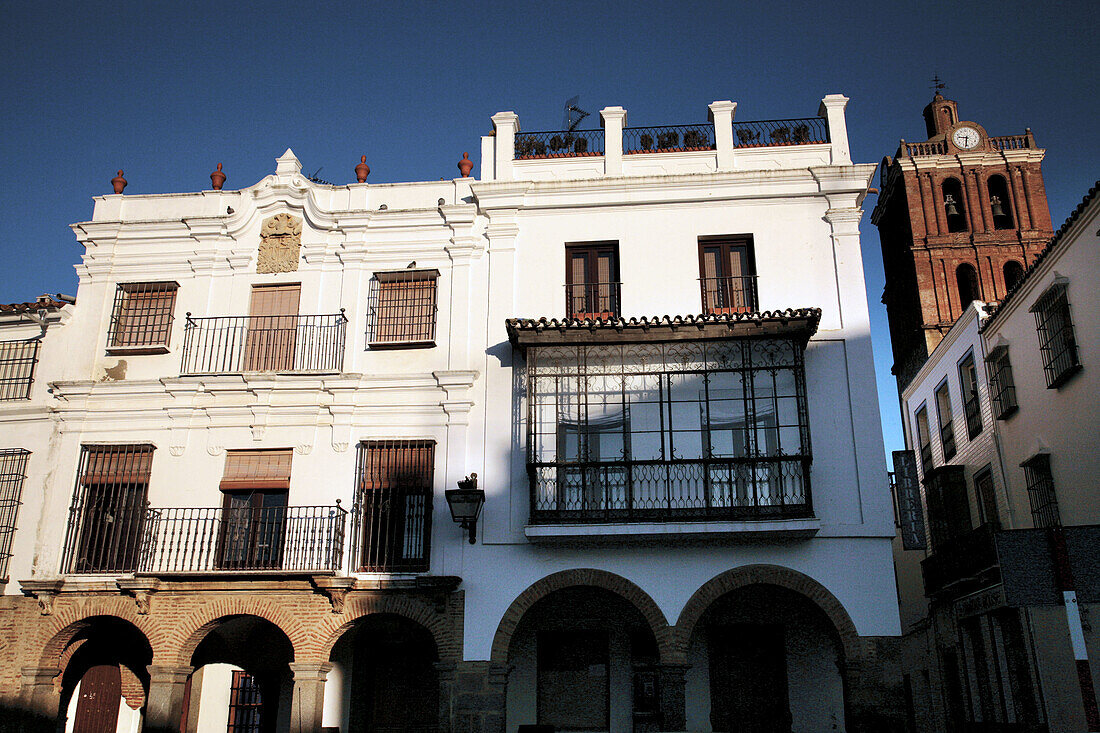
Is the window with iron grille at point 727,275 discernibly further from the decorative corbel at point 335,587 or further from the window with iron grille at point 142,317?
the window with iron grille at point 142,317

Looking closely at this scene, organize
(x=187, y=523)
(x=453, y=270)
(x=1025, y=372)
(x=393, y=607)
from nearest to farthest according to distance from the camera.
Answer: (x=393, y=607) < (x=187, y=523) < (x=453, y=270) < (x=1025, y=372)

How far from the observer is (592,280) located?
15.6m

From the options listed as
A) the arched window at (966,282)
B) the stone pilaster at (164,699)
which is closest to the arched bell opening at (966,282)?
the arched window at (966,282)

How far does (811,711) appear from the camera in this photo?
46.0 ft

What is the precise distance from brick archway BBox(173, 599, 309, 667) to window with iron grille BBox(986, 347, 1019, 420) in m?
13.9

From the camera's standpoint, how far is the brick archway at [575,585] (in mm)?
13383

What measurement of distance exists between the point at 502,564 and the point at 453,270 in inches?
200

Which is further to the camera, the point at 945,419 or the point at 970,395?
the point at 945,419

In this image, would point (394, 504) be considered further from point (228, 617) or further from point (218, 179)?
point (218, 179)

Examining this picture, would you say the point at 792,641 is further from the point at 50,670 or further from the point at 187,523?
the point at 50,670

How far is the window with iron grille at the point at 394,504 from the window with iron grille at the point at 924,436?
55.6ft

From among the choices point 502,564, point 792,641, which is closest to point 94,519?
point 502,564

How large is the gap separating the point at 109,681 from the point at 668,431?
33.8ft

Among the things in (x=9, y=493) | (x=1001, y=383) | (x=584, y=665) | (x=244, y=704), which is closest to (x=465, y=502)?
(x=584, y=665)
